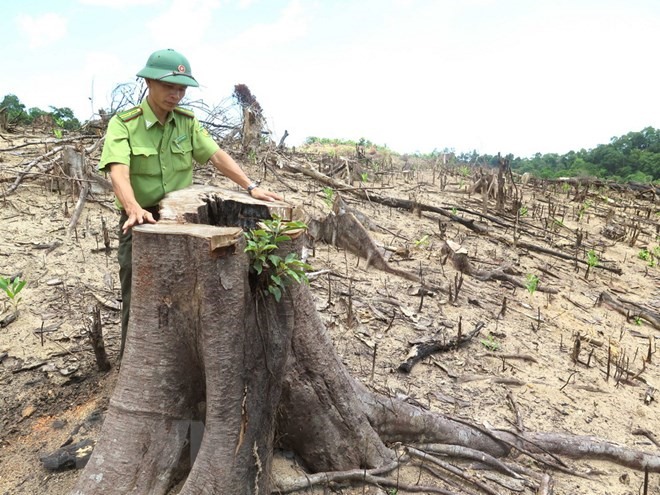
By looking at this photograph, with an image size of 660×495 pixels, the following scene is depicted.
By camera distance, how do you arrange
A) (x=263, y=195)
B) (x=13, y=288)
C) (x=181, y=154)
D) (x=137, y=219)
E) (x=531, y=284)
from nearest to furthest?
(x=137, y=219)
(x=263, y=195)
(x=181, y=154)
(x=13, y=288)
(x=531, y=284)

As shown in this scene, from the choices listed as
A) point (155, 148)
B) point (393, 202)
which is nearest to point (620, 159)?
point (393, 202)

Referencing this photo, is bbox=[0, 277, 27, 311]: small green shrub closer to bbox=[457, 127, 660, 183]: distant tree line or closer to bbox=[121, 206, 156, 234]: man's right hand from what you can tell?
bbox=[121, 206, 156, 234]: man's right hand

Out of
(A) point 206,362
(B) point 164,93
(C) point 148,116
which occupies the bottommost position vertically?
(A) point 206,362

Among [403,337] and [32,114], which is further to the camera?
[32,114]

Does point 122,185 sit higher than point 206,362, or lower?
higher

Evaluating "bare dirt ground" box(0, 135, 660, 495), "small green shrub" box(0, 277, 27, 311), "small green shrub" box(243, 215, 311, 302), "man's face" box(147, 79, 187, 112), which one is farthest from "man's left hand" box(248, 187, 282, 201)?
"small green shrub" box(0, 277, 27, 311)

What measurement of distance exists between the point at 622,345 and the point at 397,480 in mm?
4394

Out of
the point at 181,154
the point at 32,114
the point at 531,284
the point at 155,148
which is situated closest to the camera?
the point at 155,148

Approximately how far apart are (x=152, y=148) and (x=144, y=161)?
0.30ft

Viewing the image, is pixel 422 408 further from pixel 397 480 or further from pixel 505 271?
pixel 505 271

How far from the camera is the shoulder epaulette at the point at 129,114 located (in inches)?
107

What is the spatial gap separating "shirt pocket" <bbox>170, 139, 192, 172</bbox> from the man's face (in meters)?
0.25

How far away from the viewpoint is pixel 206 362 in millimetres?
2170

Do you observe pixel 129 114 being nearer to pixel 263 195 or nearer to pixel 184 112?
pixel 184 112
